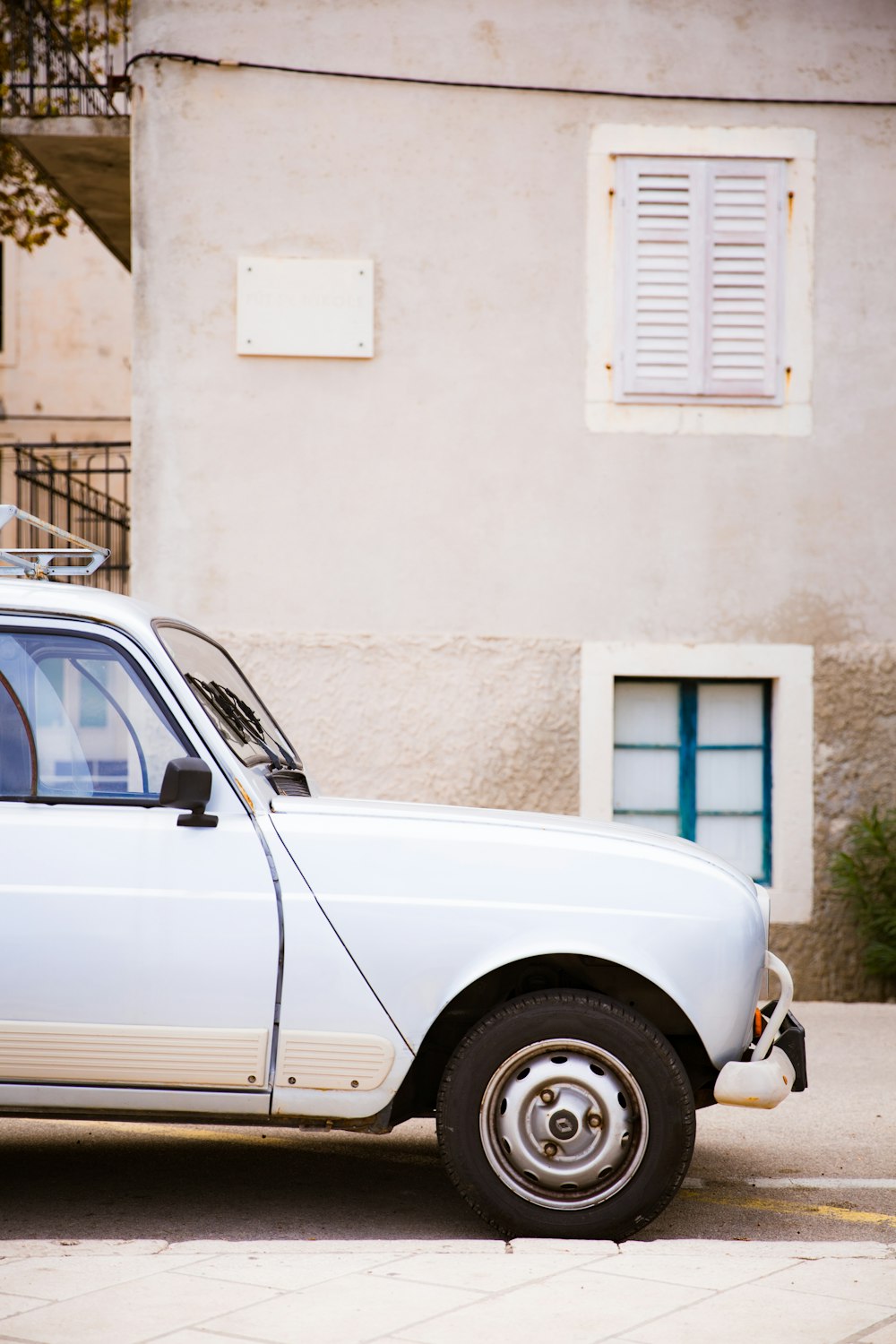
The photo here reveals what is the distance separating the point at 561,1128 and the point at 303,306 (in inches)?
240

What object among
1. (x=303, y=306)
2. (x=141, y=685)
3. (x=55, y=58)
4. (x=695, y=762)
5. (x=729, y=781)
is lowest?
(x=729, y=781)

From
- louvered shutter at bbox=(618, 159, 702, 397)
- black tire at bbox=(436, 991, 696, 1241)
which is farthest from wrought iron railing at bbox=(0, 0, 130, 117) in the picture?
black tire at bbox=(436, 991, 696, 1241)

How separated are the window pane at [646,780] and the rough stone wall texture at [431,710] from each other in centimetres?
44

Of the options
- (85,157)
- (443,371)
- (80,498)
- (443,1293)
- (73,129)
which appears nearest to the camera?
(443,1293)

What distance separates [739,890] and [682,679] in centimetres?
496

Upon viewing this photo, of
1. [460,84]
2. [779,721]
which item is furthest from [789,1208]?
[460,84]

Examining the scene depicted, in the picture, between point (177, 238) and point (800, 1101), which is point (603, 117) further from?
point (800, 1101)

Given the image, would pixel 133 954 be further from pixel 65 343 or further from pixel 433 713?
pixel 65 343

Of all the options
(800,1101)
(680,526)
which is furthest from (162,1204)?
(680,526)

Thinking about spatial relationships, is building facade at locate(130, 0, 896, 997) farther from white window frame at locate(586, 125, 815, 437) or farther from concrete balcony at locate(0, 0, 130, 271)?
concrete balcony at locate(0, 0, 130, 271)

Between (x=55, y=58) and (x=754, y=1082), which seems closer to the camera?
(x=754, y=1082)

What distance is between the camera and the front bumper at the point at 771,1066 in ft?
14.3

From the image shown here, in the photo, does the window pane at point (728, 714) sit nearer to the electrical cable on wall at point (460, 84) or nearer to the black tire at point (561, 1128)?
the electrical cable on wall at point (460, 84)

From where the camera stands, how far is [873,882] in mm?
9164
